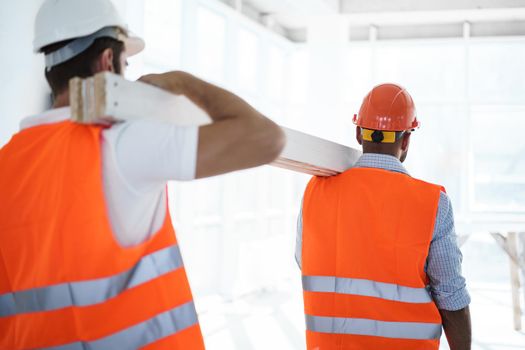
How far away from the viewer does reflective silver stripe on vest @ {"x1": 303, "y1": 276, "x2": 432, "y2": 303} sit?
1.88 m

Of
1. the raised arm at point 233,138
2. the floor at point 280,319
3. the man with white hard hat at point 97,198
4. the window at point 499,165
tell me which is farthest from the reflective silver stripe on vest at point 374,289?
the window at point 499,165

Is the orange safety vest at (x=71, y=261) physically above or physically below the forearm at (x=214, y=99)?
below

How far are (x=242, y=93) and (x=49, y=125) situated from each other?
23.4 feet

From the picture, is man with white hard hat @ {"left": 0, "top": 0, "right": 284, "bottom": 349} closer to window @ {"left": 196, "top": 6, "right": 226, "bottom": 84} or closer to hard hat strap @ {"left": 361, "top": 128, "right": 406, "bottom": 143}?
hard hat strap @ {"left": 361, "top": 128, "right": 406, "bottom": 143}

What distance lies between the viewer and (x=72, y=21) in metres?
1.15

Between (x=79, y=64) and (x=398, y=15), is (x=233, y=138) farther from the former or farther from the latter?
(x=398, y=15)

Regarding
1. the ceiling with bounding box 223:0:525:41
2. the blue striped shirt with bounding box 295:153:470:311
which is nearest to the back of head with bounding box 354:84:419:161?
the blue striped shirt with bounding box 295:153:470:311

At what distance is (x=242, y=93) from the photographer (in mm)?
8219

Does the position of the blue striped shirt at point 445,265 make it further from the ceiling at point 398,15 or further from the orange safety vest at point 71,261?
the ceiling at point 398,15

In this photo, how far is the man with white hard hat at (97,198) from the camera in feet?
3.54

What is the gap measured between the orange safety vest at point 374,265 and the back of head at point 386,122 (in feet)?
0.50

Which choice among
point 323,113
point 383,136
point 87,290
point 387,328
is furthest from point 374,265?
point 323,113

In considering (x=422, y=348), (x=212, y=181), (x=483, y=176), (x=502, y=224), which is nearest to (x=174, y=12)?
(x=212, y=181)

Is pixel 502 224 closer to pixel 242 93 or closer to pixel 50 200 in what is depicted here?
pixel 242 93
